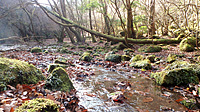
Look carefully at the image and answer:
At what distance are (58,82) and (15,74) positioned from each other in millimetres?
936

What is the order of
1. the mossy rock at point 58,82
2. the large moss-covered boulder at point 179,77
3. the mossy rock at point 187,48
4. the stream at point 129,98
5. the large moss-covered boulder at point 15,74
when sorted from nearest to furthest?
the large moss-covered boulder at point 15,74 → the stream at point 129,98 → the mossy rock at point 58,82 → the large moss-covered boulder at point 179,77 → the mossy rock at point 187,48

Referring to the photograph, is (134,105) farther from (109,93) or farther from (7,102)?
(7,102)

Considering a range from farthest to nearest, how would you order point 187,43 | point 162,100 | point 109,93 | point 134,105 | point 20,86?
1. point 187,43
2. point 109,93
3. point 162,100
4. point 134,105
5. point 20,86

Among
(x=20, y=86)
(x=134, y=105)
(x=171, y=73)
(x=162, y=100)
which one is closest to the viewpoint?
(x=20, y=86)

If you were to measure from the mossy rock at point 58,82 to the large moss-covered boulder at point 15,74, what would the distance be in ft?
1.49

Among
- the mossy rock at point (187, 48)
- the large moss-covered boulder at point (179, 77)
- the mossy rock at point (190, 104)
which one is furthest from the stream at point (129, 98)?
the mossy rock at point (187, 48)

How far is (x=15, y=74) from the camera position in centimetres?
256

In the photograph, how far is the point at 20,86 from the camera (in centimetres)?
240

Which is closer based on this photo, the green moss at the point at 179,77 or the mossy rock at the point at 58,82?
the mossy rock at the point at 58,82

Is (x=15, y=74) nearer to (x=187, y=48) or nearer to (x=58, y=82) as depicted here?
(x=58, y=82)

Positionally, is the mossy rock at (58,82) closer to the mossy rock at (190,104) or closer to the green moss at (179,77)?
the mossy rock at (190,104)

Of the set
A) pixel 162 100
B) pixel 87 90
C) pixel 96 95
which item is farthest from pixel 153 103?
pixel 87 90

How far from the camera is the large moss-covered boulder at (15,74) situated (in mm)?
2348

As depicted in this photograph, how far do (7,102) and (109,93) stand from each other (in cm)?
224
